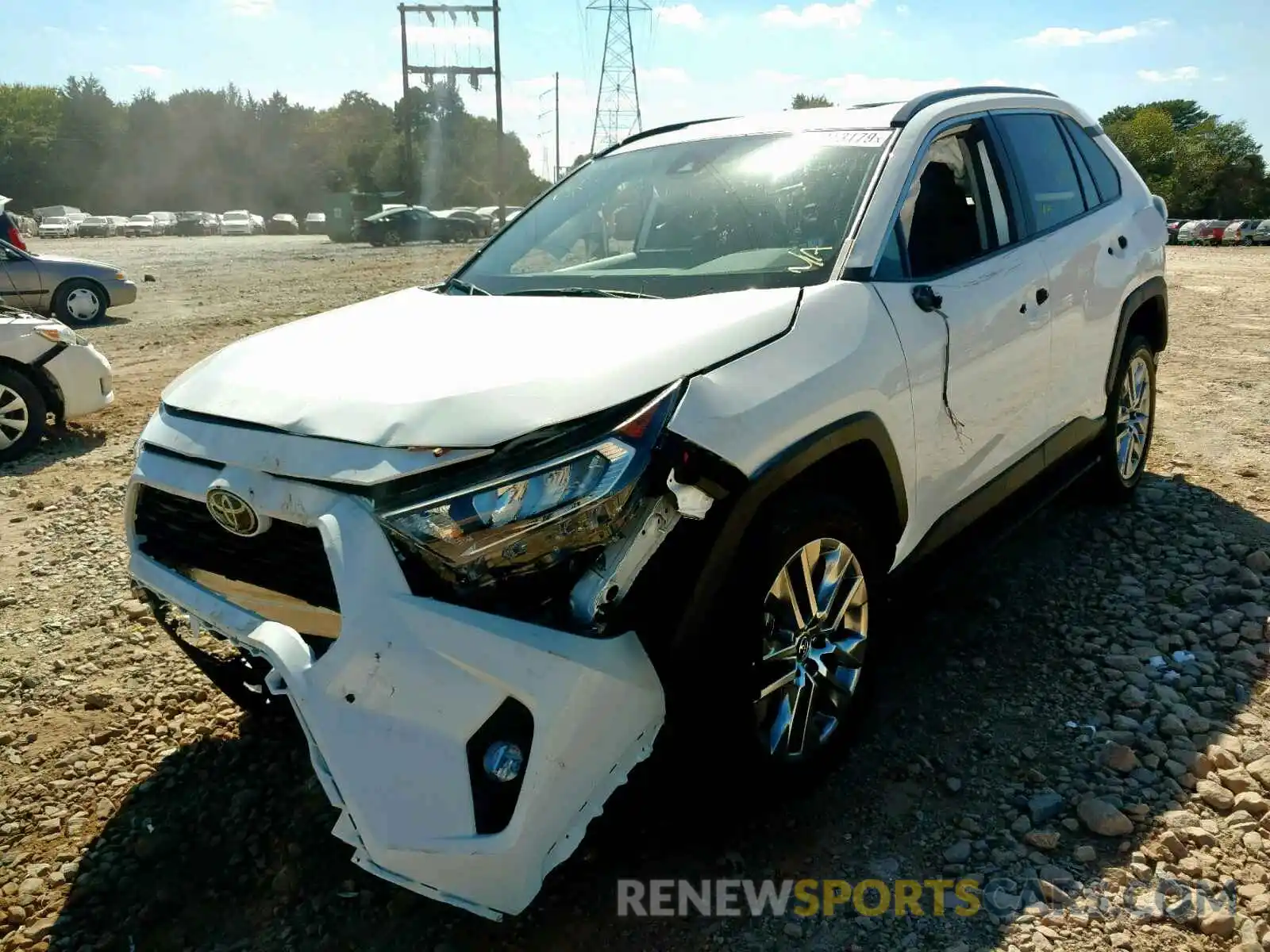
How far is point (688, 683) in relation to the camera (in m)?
2.12

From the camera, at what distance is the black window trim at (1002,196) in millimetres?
2908

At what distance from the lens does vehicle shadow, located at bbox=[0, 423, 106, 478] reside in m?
6.62

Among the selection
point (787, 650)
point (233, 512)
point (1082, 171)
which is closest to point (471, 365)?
point (233, 512)

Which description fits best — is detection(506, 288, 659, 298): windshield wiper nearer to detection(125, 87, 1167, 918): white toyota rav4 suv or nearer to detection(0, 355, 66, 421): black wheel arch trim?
detection(125, 87, 1167, 918): white toyota rav4 suv

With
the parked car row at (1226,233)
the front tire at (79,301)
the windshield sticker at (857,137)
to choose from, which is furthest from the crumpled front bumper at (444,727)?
the parked car row at (1226,233)

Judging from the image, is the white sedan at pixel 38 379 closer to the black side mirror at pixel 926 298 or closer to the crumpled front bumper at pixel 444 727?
the crumpled front bumper at pixel 444 727

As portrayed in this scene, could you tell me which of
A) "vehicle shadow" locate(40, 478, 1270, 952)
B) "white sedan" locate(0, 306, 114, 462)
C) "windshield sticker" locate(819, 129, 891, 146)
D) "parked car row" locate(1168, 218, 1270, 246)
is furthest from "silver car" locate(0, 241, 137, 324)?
"parked car row" locate(1168, 218, 1270, 246)

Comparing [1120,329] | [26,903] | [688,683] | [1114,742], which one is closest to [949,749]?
[1114,742]

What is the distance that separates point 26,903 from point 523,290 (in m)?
2.24

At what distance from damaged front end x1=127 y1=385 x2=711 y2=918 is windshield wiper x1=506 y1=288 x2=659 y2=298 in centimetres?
82

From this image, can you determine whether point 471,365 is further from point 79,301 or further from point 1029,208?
point 79,301

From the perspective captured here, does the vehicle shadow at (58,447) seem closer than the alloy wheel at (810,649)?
No

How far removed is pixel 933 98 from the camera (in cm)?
344

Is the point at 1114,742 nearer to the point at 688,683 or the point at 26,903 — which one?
the point at 688,683
